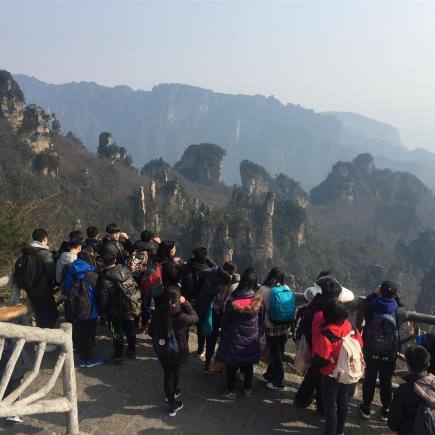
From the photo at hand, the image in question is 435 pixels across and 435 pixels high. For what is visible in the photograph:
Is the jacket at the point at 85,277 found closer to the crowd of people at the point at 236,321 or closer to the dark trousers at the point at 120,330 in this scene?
the crowd of people at the point at 236,321

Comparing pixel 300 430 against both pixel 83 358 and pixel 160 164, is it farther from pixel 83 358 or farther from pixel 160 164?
pixel 160 164

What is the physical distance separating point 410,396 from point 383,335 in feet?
3.14

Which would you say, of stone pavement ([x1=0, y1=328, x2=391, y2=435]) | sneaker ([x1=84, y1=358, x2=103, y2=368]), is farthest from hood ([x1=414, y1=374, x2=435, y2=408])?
sneaker ([x1=84, y1=358, x2=103, y2=368])

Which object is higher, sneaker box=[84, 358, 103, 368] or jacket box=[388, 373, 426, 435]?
jacket box=[388, 373, 426, 435]

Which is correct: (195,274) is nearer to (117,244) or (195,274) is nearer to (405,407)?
(117,244)

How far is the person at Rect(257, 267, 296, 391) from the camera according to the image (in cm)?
512

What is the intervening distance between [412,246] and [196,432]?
4170 inches

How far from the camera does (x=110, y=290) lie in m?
5.27

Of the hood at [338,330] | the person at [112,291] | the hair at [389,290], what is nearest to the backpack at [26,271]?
the person at [112,291]

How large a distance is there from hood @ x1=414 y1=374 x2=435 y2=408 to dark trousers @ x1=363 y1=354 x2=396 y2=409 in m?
1.03

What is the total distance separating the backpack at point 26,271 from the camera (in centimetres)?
546

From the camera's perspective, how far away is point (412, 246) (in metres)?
99.6

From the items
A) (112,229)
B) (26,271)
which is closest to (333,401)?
(112,229)

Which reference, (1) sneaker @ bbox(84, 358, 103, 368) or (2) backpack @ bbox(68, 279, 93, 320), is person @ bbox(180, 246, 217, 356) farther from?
(1) sneaker @ bbox(84, 358, 103, 368)
